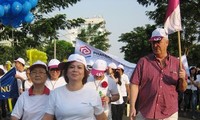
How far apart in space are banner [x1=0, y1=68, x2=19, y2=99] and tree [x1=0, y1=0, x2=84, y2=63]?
6.50 metres

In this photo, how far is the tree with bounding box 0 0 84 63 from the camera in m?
17.9

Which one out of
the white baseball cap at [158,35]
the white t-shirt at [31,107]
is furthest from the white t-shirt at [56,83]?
the white baseball cap at [158,35]

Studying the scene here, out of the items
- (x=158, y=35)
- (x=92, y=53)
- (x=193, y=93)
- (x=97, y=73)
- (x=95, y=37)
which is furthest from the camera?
(x=95, y=37)

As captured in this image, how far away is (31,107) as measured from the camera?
15.5ft

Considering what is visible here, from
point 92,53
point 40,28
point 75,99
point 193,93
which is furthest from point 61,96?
point 40,28

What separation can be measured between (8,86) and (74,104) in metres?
7.85

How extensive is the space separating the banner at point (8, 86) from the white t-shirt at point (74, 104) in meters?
7.42

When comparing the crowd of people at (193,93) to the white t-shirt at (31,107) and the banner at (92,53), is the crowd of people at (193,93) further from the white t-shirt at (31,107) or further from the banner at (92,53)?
the white t-shirt at (31,107)

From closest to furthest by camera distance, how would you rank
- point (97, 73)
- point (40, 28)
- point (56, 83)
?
point (56, 83) → point (97, 73) → point (40, 28)

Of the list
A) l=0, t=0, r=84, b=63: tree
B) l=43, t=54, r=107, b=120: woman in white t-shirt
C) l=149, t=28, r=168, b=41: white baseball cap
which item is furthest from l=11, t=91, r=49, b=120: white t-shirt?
l=0, t=0, r=84, b=63: tree

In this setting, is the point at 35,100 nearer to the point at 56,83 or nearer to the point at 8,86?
the point at 56,83

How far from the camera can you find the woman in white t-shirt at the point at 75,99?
3855 mm

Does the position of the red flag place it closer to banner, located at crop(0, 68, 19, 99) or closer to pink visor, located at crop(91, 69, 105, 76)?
pink visor, located at crop(91, 69, 105, 76)

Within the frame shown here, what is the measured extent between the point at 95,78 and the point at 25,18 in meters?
3.39
